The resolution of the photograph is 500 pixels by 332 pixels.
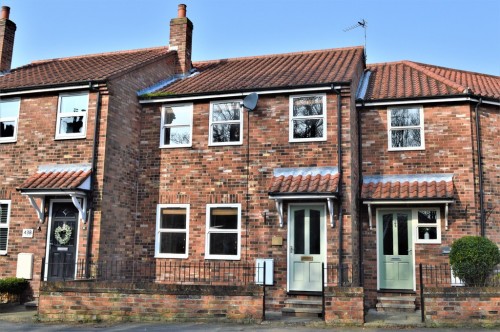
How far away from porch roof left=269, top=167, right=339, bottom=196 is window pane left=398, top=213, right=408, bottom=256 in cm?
242

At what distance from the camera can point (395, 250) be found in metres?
13.6

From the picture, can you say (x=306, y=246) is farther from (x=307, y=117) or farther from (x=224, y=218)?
(x=307, y=117)

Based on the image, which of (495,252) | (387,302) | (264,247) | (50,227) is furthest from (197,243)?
(495,252)

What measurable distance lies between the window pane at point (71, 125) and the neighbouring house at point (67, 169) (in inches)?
1.1

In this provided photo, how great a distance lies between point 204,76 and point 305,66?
11.1ft

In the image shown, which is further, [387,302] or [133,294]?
[387,302]

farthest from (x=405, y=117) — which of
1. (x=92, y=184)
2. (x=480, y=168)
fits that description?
(x=92, y=184)

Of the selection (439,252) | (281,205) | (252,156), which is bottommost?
(439,252)

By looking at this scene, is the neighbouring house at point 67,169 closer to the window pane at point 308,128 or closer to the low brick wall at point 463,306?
the window pane at point 308,128

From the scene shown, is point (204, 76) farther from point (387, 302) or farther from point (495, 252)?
point (495, 252)

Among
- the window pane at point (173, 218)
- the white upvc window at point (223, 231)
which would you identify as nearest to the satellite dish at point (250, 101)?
the white upvc window at point (223, 231)

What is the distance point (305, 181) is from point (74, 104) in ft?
22.3

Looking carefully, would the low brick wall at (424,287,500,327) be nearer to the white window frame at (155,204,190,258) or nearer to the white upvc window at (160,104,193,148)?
the white window frame at (155,204,190,258)

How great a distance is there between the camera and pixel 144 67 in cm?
1573
